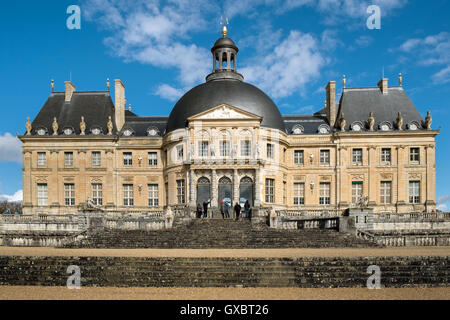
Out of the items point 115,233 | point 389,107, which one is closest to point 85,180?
point 115,233

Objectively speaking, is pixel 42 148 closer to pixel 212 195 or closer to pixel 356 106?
pixel 212 195

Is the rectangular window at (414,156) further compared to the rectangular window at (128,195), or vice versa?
the rectangular window at (128,195)

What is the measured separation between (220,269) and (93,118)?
110ft

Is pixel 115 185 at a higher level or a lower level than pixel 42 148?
lower

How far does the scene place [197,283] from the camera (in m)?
12.3

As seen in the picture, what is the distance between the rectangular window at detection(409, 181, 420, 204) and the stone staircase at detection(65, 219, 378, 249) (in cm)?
2198

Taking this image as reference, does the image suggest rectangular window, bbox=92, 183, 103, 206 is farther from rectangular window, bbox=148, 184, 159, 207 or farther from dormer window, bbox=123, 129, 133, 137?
dormer window, bbox=123, 129, 133, 137

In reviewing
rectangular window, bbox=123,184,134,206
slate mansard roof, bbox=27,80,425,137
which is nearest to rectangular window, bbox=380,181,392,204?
slate mansard roof, bbox=27,80,425,137

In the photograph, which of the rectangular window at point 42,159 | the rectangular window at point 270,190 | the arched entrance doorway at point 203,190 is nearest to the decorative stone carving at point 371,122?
the rectangular window at point 270,190

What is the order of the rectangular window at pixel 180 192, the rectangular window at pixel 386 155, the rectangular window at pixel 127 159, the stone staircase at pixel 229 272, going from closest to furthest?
the stone staircase at pixel 229 272
the rectangular window at pixel 180 192
the rectangular window at pixel 386 155
the rectangular window at pixel 127 159

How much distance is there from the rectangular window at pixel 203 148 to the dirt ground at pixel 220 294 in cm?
2484

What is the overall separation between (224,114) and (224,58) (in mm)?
9602

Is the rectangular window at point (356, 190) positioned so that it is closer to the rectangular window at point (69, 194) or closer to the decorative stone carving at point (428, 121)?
the decorative stone carving at point (428, 121)

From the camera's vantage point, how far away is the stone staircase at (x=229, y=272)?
12203 millimetres
